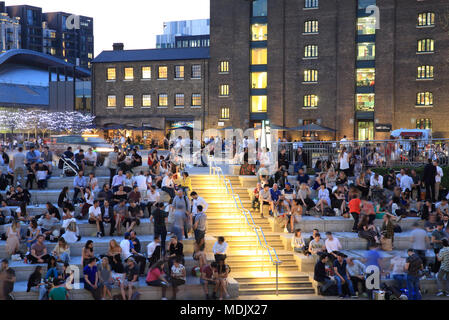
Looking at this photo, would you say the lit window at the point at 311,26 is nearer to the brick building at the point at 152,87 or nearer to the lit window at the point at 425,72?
the brick building at the point at 152,87

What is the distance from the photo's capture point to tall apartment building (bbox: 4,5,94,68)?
455 ft

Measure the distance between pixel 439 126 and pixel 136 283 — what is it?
144ft

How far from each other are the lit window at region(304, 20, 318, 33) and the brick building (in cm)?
1055

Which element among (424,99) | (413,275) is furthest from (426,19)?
(413,275)

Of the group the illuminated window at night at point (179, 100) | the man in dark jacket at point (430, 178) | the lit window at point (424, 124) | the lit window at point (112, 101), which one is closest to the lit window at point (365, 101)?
the lit window at point (424, 124)

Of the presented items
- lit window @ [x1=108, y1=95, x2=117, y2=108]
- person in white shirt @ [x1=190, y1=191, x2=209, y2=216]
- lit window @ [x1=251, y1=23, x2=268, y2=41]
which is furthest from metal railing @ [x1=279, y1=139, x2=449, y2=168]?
lit window @ [x1=108, y1=95, x2=117, y2=108]

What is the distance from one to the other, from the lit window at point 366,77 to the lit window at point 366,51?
117cm

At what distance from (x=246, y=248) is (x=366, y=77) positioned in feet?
128

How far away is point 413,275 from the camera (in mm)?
15836

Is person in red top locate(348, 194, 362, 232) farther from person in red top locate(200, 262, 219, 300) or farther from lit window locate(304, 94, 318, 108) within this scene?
lit window locate(304, 94, 318, 108)

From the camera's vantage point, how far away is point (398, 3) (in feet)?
174

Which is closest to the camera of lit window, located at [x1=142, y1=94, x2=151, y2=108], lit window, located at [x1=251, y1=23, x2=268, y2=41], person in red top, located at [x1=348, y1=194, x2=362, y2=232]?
person in red top, located at [x1=348, y1=194, x2=362, y2=232]

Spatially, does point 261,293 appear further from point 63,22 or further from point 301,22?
point 63,22

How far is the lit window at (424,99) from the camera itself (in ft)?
173
